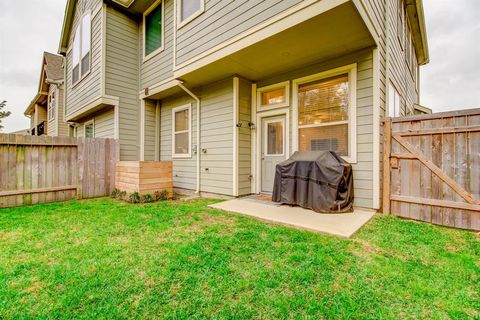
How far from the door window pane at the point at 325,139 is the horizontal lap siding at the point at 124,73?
17.8ft

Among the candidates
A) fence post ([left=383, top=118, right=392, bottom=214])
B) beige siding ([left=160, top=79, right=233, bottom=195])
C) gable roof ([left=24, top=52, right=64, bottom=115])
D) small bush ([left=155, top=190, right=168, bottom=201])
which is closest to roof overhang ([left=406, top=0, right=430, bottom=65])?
fence post ([left=383, top=118, right=392, bottom=214])

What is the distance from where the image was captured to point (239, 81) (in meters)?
5.35

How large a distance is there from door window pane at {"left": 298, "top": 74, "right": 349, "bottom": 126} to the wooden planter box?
11.7 ft

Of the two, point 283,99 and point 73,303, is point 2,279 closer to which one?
point 73,303

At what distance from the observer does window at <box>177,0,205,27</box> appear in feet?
16.0

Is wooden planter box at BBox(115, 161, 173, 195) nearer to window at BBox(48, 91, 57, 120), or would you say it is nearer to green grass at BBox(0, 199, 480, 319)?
green grass at BBox(0, 199, 480, 319)

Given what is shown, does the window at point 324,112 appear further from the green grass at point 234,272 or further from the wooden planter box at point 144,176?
the wooden planter box at point 144,176

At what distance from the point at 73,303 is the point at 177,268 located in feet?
2.56

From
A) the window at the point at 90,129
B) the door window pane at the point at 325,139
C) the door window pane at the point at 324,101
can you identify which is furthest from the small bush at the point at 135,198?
the window at the point at 90,129

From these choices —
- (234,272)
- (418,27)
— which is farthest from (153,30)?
(418,27)

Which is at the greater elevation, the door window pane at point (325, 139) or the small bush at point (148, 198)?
the door window pane at point (325, 139)

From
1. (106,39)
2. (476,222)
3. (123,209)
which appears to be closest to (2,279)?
(123,209)

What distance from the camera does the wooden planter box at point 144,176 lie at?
5172mm

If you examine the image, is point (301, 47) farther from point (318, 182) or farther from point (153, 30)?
point (153, 30)
